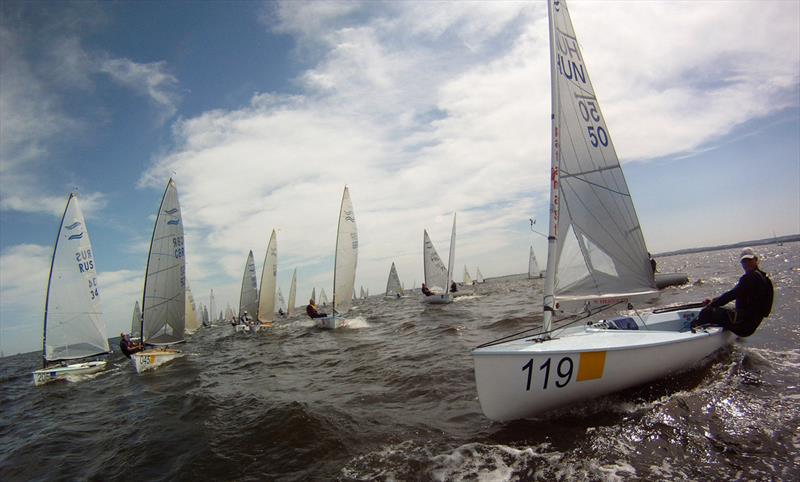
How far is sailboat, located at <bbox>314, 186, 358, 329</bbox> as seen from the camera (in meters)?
22.6

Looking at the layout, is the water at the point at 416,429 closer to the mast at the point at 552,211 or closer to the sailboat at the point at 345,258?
the mast at the point at 552,211

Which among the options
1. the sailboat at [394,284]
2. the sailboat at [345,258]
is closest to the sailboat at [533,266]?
the sailboat at [394,284]

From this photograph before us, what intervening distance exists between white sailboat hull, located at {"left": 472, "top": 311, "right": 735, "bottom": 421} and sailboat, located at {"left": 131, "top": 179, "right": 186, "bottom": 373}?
51.9 ft

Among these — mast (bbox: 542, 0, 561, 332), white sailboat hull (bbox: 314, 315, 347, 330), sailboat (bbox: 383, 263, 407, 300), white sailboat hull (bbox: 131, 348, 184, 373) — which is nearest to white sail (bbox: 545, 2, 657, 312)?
mast (bbox: 542, 0, 561, 332)

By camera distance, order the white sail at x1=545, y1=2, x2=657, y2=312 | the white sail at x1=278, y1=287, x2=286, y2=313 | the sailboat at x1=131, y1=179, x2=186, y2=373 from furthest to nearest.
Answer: the white sail at x1=278, y1=287, x2=286, y2=313 < the sailboat at x1=131, y1=179, x2=186, y2=373 < the white sail at x1=545, y1=2, x2=657, y2=312

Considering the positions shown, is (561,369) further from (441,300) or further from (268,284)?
(268,284)

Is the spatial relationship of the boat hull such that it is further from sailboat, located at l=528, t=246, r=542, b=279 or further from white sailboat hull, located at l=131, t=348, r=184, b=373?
sailboat, located at l=528, t=246, r=542, b=279

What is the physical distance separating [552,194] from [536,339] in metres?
2.23

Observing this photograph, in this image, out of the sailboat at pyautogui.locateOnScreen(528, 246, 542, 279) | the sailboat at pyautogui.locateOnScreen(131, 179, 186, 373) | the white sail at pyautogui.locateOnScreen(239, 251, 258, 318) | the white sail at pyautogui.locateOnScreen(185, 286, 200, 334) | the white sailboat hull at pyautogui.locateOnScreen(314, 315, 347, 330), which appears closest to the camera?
the sailboat at pyautogui.locateOnScreen(131, 179, 186, 373)

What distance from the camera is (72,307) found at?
14.6 meters

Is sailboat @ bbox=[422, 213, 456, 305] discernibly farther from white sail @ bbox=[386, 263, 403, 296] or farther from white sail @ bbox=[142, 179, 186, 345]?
white sail @ bbox=[386, 263, 403, 296]

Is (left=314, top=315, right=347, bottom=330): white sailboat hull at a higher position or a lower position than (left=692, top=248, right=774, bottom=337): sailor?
lower

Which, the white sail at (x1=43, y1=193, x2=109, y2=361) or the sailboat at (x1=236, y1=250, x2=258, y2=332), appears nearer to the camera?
the white sail at (x1=43, y1=193, x2=109, y2=361)

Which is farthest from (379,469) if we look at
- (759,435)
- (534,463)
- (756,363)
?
(756,363)
